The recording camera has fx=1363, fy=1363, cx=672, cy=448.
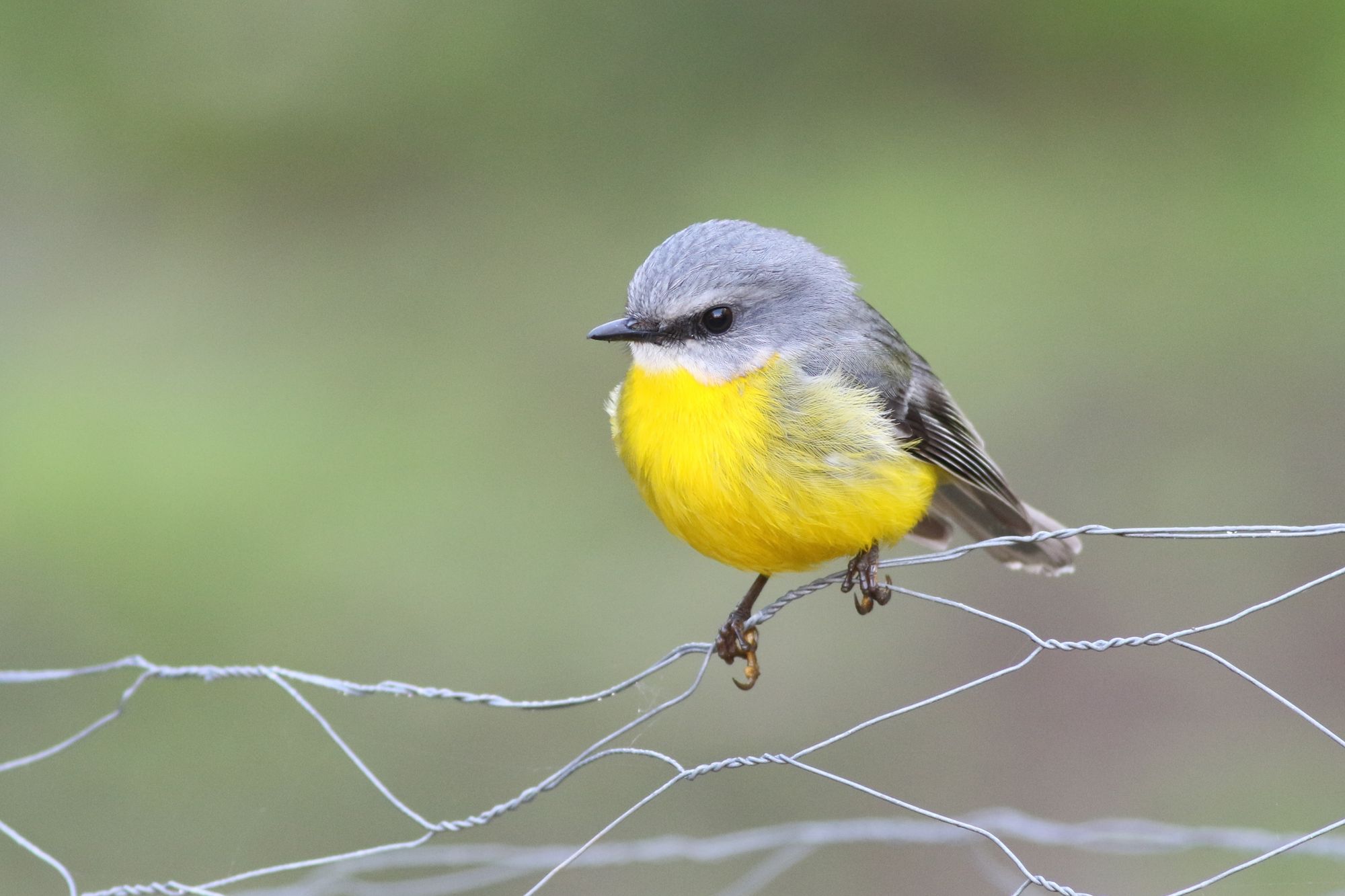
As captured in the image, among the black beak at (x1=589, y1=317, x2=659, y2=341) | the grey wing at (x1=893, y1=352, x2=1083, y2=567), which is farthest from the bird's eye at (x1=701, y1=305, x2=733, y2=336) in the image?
the grey wing at (x1=893, y1=352, x2=1083, y2=567)

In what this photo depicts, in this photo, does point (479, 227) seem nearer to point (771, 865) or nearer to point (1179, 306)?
point (1179, 306)

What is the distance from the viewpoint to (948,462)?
351cm

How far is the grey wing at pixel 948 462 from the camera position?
3.45m

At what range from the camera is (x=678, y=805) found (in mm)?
4957

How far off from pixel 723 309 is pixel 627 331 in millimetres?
245

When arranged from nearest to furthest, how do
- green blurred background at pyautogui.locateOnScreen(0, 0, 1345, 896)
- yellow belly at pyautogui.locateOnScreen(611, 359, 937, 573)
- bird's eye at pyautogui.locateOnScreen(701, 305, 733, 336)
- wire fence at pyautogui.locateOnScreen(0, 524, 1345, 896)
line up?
wire fence at pyautogui.locateOnScreen(0, 524, 1345, 896)
yellow belly at pyautogui.locateOnScreen(611, 359, 937, 573)
bird's eye at pyautogui.locateOnScreen(701, 305, 733, 336)
green blurred background at pyautogui.locateOnScreen(0, 0, 1345, 896)

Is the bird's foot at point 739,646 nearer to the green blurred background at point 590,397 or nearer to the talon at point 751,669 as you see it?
the talon at point 751,669

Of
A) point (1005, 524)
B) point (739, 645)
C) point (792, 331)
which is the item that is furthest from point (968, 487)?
point (739, 645)

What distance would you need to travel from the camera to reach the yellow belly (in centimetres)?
304

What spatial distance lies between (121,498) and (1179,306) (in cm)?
533

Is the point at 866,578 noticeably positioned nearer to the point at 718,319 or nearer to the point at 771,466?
the point at 771,466

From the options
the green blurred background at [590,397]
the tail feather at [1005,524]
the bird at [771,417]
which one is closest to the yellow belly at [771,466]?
the bird at [771,417]

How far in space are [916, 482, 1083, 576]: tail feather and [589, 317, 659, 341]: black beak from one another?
1.02m

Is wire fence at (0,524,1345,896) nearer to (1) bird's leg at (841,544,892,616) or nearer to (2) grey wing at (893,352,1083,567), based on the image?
(1) bird's leg at (841,544,892,616)
